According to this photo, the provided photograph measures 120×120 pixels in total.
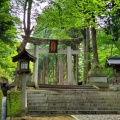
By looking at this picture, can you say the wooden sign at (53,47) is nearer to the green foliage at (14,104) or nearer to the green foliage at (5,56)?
the green foliage at (5,56)

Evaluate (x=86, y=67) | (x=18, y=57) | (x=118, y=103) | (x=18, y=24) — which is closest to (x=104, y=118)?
(x=118, y=103)

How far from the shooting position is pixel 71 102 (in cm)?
1373

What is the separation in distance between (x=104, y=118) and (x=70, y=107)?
2797 mm

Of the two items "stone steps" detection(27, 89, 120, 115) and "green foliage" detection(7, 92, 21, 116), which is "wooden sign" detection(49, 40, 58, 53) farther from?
"green foliage" detection(7, 92, 21, 116)

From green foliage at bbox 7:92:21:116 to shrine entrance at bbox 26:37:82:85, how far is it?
6927mm

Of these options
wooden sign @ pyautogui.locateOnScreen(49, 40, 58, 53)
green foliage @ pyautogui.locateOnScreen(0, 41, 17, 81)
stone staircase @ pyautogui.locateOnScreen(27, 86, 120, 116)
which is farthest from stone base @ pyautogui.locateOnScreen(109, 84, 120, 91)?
green foliage @ pyautogui.locateOnScreen(0, 41, 17, 81)

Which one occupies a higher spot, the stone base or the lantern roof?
the lantern roof

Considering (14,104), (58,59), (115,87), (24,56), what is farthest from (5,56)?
(14,104)

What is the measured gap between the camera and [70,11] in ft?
54.3

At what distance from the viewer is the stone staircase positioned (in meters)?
12.4

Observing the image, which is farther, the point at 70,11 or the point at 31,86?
the point at 31,86

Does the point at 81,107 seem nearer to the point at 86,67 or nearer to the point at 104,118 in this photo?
the point at 104,118

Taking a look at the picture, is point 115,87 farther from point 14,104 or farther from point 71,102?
point 14,104

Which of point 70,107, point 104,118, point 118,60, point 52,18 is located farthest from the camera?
point 118,60
